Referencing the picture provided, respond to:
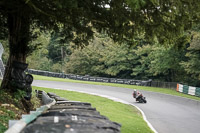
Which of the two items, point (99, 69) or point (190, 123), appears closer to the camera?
point (190, 123)

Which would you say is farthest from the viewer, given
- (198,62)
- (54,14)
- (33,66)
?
(33,66)

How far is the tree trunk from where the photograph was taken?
11.0 metres

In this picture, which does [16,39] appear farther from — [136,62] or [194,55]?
[136,62]

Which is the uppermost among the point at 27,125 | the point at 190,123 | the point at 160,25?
the point at 160,25

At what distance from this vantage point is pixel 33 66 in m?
60.9

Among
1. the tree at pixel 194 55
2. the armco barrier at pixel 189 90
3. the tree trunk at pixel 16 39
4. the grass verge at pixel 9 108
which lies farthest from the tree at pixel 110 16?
the tree at pixel 194 55

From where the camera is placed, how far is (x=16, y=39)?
36.4 ft

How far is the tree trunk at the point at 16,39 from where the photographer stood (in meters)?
11.0

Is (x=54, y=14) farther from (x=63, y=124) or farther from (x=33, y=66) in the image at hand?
(x=33, y=66)

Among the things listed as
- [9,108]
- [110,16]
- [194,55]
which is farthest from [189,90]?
[9,108]

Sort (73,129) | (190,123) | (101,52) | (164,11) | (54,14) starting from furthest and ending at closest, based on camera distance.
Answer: (101,52), (190,123), (54,14), (164,11), (73,129)

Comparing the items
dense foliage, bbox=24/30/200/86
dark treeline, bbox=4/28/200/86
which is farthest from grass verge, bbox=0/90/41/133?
dense foliage, bbox=24/30/200/86

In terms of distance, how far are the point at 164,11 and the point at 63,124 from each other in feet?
19.3

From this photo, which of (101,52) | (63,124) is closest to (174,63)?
(101,52)
